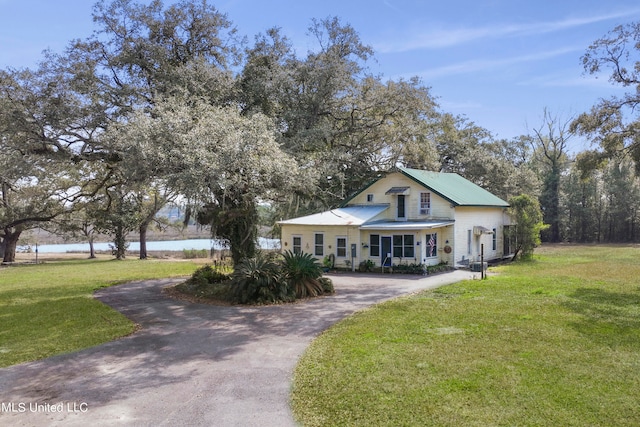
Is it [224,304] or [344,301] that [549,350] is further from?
[224,304]

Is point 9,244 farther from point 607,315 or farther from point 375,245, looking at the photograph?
point 607,315

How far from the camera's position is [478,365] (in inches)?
276

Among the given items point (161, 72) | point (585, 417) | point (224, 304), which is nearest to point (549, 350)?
point (585, 417)

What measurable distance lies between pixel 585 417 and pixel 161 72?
1626cm

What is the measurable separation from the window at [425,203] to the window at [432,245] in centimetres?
150

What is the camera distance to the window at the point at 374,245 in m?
21.4

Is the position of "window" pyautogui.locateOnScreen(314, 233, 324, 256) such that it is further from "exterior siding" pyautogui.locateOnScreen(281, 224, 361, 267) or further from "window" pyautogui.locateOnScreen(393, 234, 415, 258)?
"window" pyautogui.locateOnScreen(393, 234, 415, 258)

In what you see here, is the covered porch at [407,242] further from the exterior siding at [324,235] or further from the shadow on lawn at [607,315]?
the shadow on lawn at [607,315]

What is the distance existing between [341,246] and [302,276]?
25.7ft

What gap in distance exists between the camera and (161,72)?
53.2 feet

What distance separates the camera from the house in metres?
21.0

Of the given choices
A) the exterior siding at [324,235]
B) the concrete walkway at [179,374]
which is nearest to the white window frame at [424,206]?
the exterior siding at [324,235]

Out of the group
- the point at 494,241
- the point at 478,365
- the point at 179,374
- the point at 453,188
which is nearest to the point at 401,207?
the point at 453,188

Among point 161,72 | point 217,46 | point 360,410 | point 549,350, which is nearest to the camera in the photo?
point 360,410
